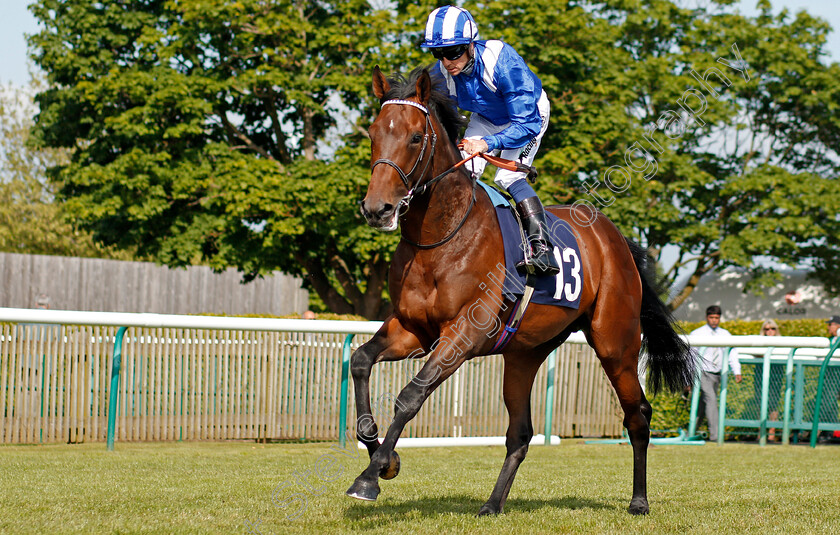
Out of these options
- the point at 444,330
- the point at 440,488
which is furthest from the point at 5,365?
the point at 444,330

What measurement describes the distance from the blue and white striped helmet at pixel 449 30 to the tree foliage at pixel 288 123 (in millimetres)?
13080

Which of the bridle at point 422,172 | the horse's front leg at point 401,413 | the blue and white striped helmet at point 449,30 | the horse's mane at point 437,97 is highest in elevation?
the blue and white striped helmet at point 449,30

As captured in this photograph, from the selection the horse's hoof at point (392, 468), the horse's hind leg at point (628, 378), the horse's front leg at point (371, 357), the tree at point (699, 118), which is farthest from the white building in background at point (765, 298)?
the horse's hoof at point (392, 468)

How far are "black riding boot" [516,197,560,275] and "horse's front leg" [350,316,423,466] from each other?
71 centimetres

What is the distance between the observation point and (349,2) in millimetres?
18891

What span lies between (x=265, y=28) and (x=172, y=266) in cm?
542

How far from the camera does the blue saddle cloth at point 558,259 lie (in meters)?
4.36

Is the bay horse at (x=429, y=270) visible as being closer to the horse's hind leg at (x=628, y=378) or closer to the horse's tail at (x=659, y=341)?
the horse's hind leg at (x=628, y=378)

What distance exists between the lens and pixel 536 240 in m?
4.49

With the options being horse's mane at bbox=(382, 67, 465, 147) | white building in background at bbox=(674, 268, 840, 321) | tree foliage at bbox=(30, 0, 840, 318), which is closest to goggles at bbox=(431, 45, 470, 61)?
horse's mane at bbox=(382, 67, 465, 147)

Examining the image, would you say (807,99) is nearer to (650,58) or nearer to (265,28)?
(650,58)

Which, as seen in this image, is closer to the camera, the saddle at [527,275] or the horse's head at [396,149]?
the horse's head at [396,149]

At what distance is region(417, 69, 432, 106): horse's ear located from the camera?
13.3 ft

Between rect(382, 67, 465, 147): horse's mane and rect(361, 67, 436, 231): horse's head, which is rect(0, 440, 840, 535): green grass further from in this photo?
rect(382, 67, 465, 147): horse's mane
